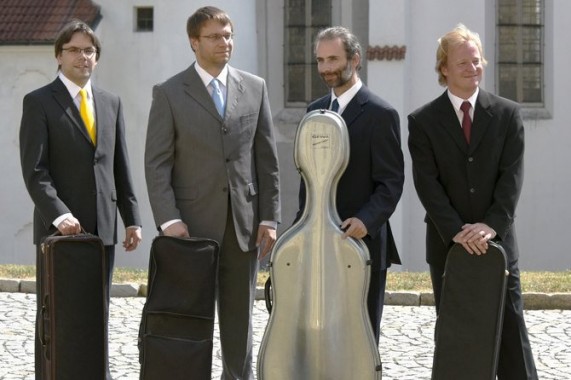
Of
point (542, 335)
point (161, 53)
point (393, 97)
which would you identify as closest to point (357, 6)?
point (393, 97)

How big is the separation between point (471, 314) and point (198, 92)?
77.6 inches

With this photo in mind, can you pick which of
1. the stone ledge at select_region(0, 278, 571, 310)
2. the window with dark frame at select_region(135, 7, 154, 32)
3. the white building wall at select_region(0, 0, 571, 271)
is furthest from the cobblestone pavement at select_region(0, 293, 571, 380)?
the window with dark frame at select_region(135, 7, 154, 32)

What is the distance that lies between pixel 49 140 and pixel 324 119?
71.5 inches

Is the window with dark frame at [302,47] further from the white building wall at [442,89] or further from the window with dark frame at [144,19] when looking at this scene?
the window with dark frame at [144,19]

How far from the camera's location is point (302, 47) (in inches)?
881

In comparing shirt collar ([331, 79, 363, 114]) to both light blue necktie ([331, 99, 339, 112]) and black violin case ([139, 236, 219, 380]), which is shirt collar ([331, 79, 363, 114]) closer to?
light blue necktie ([331, 99, 339, 112])

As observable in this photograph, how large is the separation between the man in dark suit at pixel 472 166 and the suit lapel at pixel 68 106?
6.58ft

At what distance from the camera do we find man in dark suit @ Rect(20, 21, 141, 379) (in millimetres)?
7457

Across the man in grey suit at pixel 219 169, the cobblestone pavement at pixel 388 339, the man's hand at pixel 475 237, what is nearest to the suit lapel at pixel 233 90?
the man in grey suit at pixel 219 169

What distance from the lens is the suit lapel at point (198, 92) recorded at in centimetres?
720

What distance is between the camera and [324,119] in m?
6.65

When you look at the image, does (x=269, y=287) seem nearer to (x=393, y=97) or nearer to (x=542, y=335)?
(x=542, y=335)

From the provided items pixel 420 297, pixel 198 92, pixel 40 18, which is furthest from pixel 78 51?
pixel 40 18

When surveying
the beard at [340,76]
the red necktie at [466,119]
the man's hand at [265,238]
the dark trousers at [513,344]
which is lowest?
the dark trousers at [513,344]
